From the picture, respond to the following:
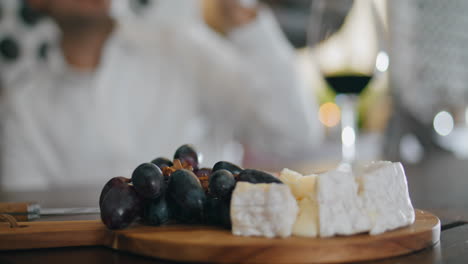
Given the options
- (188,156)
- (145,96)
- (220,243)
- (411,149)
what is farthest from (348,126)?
(411,149)

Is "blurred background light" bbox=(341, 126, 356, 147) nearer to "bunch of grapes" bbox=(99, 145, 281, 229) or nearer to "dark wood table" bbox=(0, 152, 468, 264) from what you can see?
"dark wood table" bbox=(0, 152, 468, 264)

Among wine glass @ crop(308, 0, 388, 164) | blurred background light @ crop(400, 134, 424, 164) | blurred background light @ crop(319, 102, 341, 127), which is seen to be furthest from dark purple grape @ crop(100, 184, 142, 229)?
blurred background light @ crop(319, 102, 341, 127)

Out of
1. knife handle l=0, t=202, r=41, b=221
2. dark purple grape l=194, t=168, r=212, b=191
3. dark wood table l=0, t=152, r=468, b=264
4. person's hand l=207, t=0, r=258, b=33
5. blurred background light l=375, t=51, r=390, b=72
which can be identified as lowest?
dark wood table l=0, t=152, r=468, b=264

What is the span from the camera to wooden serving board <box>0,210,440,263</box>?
263mm

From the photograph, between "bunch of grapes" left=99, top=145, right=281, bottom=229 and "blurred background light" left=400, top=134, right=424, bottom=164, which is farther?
"blurred background light" left=400, top=134, right=424, bottom=164

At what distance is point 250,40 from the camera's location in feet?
6.31

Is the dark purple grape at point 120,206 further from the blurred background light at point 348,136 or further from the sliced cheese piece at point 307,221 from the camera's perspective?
the blurred background light at point 348,136

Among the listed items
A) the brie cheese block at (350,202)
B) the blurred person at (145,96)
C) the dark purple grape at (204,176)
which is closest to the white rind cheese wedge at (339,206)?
the brie cheese block at (350,202)

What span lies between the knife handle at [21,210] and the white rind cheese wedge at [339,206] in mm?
258

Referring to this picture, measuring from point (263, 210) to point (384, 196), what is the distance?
8cm

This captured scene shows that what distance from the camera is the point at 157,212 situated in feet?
1.10

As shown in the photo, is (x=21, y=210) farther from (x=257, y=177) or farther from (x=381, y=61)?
(x=381, y=61)

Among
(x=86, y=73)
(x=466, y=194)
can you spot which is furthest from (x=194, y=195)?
(x=86, y=73)

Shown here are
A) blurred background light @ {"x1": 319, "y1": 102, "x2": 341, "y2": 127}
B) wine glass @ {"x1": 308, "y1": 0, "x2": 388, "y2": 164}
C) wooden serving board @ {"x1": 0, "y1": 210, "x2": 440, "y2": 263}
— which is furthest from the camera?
blurred background light @ {"x1": 319, "y1": 102, "x2": 341, "y2": 127}
